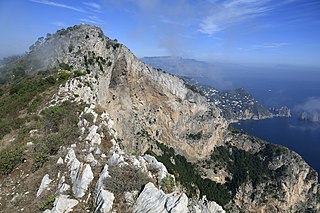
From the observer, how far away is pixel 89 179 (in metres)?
11.2

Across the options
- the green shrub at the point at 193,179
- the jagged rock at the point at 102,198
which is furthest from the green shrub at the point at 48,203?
the green shrub at the point at 193,179

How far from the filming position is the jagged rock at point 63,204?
1000 centimetres

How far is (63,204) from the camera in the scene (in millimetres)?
10195

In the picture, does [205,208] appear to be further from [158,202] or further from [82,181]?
[82,181]

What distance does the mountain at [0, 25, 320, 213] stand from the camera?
35.9ft

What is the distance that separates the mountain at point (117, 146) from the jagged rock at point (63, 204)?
0.13ft

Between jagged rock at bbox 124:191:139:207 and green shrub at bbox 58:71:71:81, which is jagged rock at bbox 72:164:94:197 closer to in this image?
jagged rock at bbox 124:191:139:207

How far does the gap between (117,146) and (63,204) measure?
5.94 metres

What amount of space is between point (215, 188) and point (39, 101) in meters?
67.3

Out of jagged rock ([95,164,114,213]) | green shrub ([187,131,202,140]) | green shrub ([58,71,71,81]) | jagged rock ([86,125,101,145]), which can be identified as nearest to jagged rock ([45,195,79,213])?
jagged rock ([95,164,114,213])

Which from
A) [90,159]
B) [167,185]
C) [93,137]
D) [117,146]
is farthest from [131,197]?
[93,137]

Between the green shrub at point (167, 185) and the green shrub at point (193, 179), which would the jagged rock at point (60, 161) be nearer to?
the green shrub at point (167, 185)

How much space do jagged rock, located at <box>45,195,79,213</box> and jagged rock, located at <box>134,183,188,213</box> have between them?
7.62ft

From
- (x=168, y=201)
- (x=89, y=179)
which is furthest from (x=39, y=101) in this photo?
(x=168, y=201)
